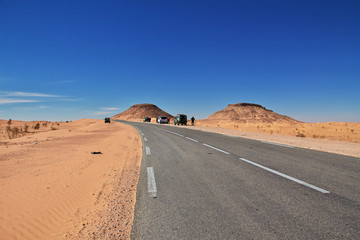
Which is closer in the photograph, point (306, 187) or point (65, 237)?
point (65, 237)

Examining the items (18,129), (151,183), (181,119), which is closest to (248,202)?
(151,183)

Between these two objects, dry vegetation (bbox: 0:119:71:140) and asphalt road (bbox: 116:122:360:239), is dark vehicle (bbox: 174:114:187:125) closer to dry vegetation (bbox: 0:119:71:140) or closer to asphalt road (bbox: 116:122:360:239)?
dry vegetation (bbox: 0:119:71:140)

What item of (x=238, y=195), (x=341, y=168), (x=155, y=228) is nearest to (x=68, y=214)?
(x=155, y=228)

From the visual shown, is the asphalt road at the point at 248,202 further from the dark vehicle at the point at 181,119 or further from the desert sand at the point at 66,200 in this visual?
the dark vehicle at the point at 181,119

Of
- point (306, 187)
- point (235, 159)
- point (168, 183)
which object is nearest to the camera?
point (306, 187)

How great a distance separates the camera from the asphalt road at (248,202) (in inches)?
99.0

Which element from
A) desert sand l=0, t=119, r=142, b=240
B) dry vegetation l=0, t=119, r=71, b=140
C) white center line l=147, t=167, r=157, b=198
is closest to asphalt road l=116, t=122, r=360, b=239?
white center line l=147, t=167, r=157, b=198

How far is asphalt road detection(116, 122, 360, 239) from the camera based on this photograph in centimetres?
251

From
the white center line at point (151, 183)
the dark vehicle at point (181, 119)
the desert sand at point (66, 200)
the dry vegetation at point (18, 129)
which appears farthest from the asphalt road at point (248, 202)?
the dark vehicle at point (181, 119)

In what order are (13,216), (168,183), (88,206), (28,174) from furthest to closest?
(28,174)
(168,183)
(88,206)
(13,216)

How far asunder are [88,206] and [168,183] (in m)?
1.66

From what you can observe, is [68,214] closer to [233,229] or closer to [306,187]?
[233,229]

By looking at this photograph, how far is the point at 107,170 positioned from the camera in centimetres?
598

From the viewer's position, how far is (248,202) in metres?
3.37
